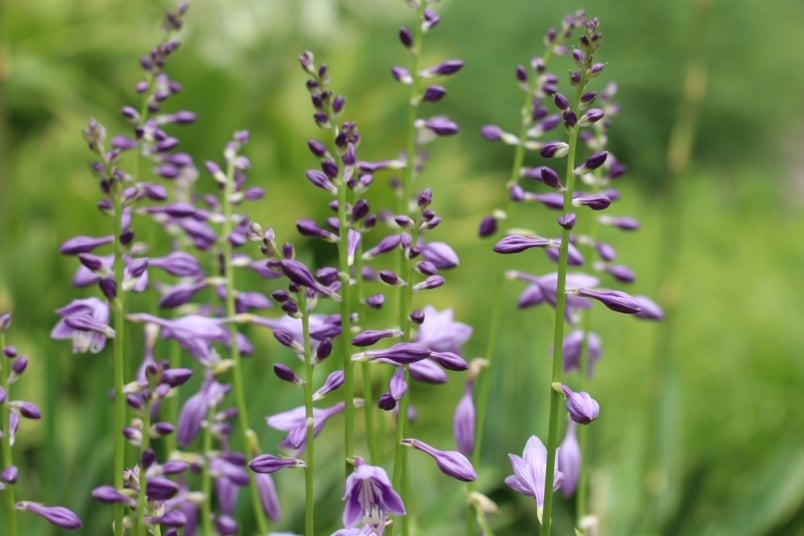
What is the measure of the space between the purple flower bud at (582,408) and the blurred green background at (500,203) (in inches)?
18.3

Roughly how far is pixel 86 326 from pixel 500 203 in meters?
5.17

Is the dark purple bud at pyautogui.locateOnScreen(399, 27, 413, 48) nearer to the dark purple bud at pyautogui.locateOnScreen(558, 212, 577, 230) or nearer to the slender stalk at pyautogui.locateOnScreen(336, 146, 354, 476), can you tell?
the slender stalk at pyautogui.locateOnScreen(336, 146, 354, 476)

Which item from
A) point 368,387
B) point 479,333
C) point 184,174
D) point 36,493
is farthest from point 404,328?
point 479,333

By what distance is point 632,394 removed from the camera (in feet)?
13.3

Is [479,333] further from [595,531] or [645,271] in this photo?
[595,531]

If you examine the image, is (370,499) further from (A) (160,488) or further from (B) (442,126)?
(B) (442,126)

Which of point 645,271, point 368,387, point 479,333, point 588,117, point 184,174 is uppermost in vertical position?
point 588,117

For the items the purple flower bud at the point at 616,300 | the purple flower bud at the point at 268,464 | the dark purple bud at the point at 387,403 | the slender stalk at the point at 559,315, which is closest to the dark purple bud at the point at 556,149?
the slender stalk at the point at 559,315

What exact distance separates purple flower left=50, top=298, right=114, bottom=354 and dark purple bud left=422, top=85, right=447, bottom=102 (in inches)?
19.8

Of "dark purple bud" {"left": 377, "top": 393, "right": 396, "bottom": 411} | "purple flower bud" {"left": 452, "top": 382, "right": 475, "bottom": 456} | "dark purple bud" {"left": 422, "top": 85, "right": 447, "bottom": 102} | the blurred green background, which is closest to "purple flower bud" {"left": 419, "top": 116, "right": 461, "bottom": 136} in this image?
"dark purple bud" {"left": 422, "top": 85, "right": 447, "bottom": 102}

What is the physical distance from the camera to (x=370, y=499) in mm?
956

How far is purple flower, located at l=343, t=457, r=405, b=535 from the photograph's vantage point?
0.93m

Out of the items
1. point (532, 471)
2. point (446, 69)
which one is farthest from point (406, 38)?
point (532, 471)

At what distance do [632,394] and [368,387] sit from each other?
3.06m
